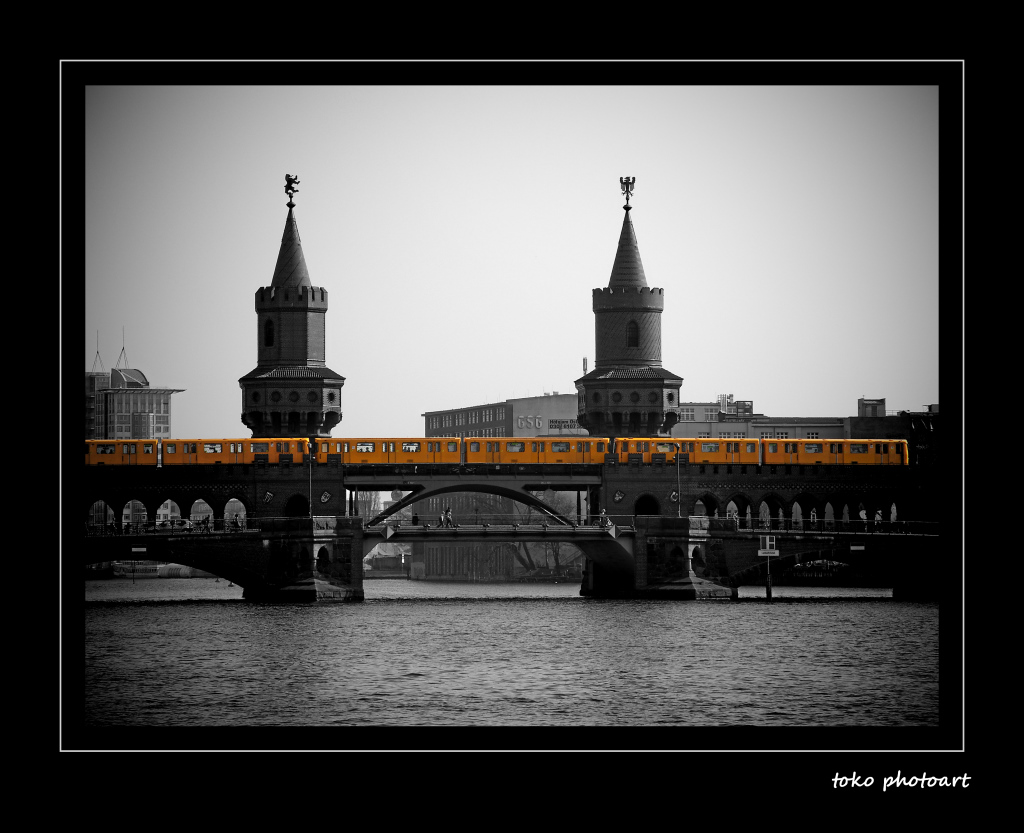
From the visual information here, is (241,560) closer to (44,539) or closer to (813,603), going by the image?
(813,603)

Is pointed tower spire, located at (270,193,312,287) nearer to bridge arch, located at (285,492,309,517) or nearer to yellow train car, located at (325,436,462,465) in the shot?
yellow train car, located at (325,436,462,465)

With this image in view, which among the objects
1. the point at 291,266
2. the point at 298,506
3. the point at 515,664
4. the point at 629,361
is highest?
the point at 291,266

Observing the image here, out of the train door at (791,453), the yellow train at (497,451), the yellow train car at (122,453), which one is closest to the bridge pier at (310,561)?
the yellow train at (497,451)

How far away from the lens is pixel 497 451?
8319 cm

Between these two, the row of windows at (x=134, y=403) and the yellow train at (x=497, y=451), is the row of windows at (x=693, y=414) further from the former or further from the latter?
the row of windows at (x=134, y=403)

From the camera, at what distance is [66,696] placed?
19.4m

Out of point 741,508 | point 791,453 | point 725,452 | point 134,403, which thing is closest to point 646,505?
point 725,452

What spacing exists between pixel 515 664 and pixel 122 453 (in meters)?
36.7

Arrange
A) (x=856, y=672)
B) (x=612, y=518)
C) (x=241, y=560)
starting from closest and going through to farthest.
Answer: (x=856, y=672) → (x=241, y=560) → (x=612, y=518)

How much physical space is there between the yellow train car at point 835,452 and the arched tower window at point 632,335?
9.37 metres

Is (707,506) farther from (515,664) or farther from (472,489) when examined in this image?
(515,664)
